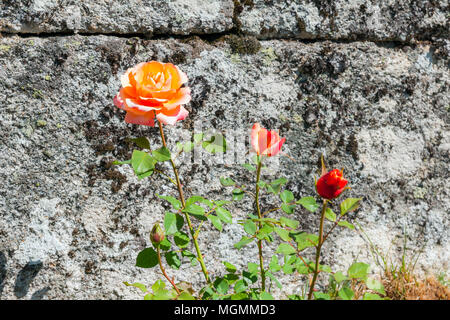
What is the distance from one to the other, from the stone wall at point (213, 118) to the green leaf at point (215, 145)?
0.31 meters

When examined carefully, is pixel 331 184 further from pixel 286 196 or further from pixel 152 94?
pixel 152 94

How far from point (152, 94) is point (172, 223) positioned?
0.99 ft

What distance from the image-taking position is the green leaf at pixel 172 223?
95cm

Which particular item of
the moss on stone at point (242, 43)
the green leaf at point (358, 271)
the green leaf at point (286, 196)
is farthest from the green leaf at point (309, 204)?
the moss on stone at point (242, 43)

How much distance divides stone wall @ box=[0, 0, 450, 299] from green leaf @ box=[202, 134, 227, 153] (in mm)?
309

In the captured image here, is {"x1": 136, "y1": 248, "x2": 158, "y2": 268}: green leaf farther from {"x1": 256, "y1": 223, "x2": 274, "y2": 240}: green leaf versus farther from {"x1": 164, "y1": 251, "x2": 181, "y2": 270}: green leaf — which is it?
{"x1": 256, "y1": 223, "x2": 274, "y2": 240}: green leaf

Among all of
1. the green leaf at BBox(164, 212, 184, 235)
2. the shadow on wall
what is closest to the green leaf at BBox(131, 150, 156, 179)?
the green leaf at BBox(164, 212, 184, 235)

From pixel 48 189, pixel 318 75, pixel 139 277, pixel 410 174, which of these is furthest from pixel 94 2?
pixel 410 174

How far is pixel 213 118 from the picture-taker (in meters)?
1.33

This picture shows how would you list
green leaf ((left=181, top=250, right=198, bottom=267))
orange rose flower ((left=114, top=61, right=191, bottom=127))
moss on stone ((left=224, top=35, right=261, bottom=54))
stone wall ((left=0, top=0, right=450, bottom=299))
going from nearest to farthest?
orange rose flower ((left=114, top=61, right=191, bottom=127)), green leaf ((left=181, top=250, right=198, bottom=267)), stone wall ((left=0, top=0, right=450, bottom=299)), moss on stone ((left=224, top=35, right=261, bottom=54))

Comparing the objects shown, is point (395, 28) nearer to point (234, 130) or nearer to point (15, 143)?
point (234, 130)

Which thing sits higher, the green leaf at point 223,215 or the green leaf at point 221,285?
the green leaf at point 223,215

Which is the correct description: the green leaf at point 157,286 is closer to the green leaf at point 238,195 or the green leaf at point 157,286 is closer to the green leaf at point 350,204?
the green leaf at point 238,195

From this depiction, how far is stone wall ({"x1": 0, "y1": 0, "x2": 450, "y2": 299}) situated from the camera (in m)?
1.21
